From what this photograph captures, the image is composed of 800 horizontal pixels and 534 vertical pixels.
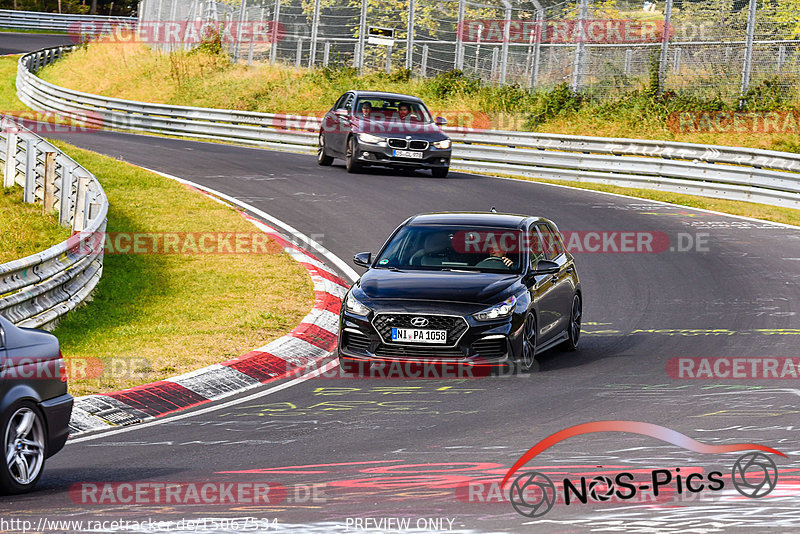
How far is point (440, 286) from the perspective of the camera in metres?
11.7

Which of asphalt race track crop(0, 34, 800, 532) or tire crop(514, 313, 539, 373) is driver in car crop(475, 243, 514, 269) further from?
asphalt race track crop(0, 34, 800, 532)

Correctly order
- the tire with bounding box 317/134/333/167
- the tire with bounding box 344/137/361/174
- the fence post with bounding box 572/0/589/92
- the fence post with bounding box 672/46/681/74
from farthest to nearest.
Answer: the fence post with bounding box 572/0/589/92, the fence post with bounding box 672/46/681/74, the tire with bounding box 317/134/333/167, the tire with bounding box 344/137/361/174

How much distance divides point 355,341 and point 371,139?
15587 mm

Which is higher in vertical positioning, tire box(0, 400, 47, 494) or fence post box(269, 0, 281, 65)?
fence post box(269, 0, 281, 65)

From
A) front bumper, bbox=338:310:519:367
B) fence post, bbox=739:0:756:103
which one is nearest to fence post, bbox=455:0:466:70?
fence post, bbox=739:0:756:103

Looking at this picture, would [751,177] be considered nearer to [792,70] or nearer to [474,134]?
[792,70]

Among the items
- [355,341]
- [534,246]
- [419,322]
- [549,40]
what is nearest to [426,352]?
[419,322]

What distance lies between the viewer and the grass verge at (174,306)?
468 inches

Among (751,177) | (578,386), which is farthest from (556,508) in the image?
(751,177)

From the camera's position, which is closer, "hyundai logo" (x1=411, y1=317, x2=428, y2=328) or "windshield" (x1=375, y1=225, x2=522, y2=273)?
"hyundai logo" (x1=411, y1=317, x2=428, y2=328)

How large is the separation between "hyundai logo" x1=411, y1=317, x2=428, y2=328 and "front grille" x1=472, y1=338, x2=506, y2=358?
498 mm

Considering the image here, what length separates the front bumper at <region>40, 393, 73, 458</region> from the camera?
7.62m

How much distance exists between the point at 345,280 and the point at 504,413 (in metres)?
7.25

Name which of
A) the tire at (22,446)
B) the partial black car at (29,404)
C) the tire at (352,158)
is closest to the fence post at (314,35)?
the tire at (352,158)
